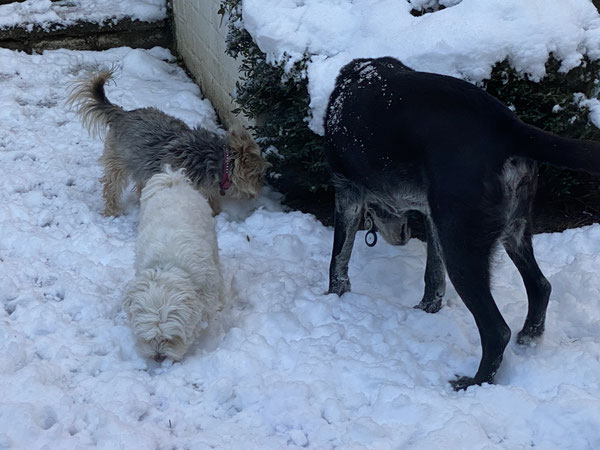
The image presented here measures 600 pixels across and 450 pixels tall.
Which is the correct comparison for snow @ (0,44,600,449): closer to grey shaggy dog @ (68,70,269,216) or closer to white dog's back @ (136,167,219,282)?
grey shaggy dog @ (68,70,269,216)

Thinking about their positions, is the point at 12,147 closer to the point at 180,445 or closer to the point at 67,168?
the point at 67,168

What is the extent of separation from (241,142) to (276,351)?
7.24 ft

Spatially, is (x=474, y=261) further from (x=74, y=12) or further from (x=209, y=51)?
(x=74, y=12)

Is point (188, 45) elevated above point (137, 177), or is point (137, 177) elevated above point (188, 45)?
point (188, 45)

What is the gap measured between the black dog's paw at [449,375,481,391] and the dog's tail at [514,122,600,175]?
1.29m

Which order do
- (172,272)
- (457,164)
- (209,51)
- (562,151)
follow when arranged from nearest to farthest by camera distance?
(562,151)
(457,164)
(172,272)
(209,51)

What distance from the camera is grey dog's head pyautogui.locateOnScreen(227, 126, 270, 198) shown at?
5.46m

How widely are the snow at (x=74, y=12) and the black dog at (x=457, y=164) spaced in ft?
18.5

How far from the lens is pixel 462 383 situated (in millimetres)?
3590

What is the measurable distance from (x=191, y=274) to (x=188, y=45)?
519 cm

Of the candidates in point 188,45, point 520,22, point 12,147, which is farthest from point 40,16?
point 520,22

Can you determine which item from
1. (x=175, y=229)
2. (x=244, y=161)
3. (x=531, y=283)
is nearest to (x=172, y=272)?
(x=175, y=229)

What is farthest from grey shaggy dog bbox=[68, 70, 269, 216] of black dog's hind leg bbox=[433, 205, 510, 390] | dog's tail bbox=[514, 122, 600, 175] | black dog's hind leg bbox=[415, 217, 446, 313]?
dog's tail bbox=[514, 122, 600, 175]

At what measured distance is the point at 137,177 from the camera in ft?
18.3
